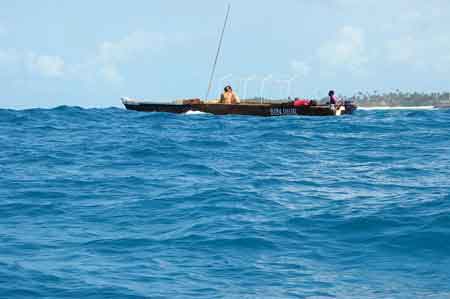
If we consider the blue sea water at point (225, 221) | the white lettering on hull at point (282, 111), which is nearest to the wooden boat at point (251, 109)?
the white lettering on hull at point (282, 111)

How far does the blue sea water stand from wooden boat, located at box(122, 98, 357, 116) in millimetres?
16476

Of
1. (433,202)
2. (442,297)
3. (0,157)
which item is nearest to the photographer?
(442,297)

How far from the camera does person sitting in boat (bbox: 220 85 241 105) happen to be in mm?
36594

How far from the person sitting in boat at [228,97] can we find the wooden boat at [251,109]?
70 centimetres

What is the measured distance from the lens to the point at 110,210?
34.9 ft

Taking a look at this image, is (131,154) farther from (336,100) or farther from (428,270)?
(336,100)

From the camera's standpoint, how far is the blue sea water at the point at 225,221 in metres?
7.16

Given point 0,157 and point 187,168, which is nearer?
point 187,168

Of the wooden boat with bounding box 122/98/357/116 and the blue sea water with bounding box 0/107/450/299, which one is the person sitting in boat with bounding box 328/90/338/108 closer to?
the wooden boat with bounding box 122/98/357/116

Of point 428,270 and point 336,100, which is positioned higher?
point 336,100

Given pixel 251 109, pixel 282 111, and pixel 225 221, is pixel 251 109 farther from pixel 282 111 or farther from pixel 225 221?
pixel 225 221

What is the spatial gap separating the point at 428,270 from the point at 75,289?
4.20 m

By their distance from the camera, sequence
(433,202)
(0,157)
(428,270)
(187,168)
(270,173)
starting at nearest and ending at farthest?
(428,270)
(433,202)
(270,173)
(187,168)
(0,157)

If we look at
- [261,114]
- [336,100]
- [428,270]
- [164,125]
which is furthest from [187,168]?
[336,100]
